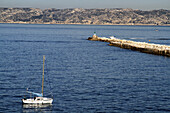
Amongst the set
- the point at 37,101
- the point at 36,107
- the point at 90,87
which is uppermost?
the point at 90,87

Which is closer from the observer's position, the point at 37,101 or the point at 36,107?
the point at 36,107

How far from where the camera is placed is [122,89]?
3694 centimetres

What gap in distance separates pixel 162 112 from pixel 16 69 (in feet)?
91.2

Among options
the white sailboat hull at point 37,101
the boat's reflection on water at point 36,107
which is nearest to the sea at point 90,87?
the boat's reflection on water at point 36,107

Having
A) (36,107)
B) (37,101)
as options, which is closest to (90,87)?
(37,101)

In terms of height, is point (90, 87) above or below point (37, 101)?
above

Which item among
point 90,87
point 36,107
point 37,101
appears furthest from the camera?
point 90,87

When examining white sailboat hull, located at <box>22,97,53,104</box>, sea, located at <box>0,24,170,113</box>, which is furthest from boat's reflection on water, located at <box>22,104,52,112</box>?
A: white sailboat hull, located at <box>22,97,53,104</box>

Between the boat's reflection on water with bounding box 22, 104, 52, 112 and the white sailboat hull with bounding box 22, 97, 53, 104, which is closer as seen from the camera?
the boat's reflection on water with bounding box 22, 104, 52, 112

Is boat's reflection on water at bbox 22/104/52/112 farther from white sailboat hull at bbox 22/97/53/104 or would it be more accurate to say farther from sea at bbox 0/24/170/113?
white sailboat hull at bbox 22/97/53/104

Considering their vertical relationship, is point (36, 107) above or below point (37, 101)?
below

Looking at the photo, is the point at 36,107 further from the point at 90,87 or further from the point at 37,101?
the point at 90,87

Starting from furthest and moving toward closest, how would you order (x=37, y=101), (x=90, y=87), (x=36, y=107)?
(x=90, y=87), (x=37, y=101), (x=36, y=107)

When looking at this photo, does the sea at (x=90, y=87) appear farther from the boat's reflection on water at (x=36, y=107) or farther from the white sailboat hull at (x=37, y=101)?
the white sailboat hull at (x=37, y=101)
